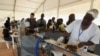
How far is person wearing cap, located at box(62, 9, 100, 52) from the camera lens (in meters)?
1.52

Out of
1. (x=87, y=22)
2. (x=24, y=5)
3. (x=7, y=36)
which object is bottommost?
(x=7, y=36)

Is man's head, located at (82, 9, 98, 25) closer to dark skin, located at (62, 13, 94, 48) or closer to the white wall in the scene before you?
dark skin, located at (62, 13, 94, 48)

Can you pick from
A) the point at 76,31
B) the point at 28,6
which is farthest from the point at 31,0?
the point at 76,31

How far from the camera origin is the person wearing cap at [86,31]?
1524 mm

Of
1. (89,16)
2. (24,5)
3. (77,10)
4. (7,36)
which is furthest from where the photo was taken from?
(24,5)

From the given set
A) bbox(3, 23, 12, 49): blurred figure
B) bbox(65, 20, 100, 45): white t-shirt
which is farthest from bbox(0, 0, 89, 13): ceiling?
bbox(65, 20, 100, 45): white t-shirt

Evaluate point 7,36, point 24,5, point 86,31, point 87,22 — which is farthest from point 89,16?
point 24,5

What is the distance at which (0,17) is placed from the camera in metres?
10.8

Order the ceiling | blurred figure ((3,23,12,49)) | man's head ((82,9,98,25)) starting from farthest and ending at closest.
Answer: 1. the ceiling
2. blurred figure ((3,23,12,49))
3. man's head ((82,9,98,25))

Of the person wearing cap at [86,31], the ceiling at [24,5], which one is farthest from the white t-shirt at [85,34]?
the ceiling at [24,5]

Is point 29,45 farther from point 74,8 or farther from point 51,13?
point 51,13

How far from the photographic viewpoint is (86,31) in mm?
1585

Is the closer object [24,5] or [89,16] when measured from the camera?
[89,16]

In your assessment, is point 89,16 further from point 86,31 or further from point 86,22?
point 86,31
